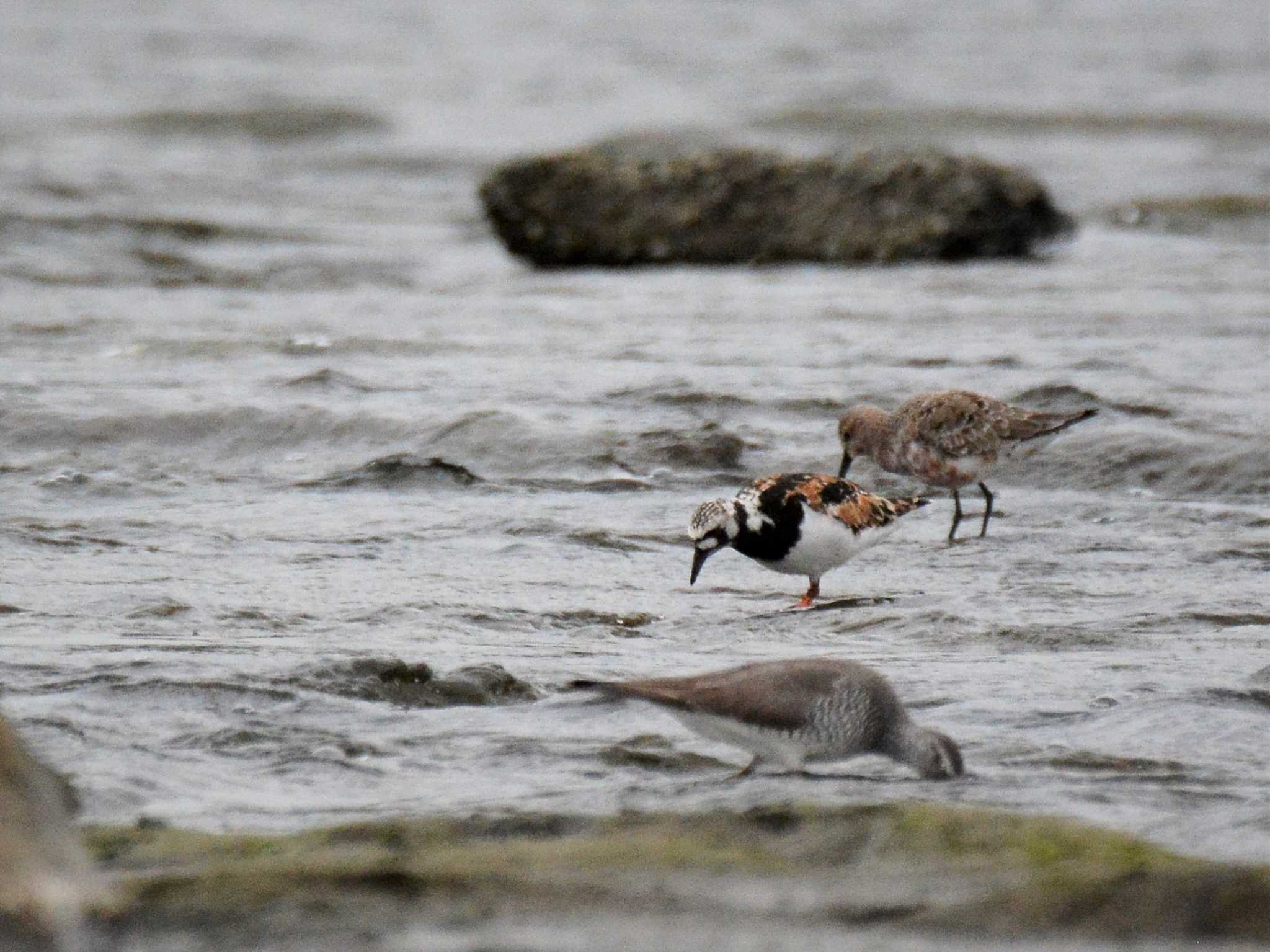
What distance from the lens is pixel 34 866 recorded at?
3373mm

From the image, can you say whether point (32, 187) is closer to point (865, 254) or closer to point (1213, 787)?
point (865, 254)

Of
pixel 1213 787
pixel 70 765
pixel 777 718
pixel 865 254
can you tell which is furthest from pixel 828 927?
pixel 865 254

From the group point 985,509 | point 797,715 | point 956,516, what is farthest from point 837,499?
point 797,715

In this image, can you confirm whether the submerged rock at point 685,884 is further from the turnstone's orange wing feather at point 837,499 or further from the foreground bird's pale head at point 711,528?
the turnstone's orange wing feather at point 837,499

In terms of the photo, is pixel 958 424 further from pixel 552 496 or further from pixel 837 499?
pixel 552 496

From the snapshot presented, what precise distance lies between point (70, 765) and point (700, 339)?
774 centimetres

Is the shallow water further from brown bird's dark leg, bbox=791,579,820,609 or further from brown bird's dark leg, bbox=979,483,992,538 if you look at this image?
A: brown bird's dark leg, bbox=791,579,820,609

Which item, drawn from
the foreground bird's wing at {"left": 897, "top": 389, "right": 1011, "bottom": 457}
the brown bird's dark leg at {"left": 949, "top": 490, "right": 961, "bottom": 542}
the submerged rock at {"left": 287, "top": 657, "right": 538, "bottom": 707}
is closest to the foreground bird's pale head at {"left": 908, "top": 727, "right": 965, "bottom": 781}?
the submerged rock at {"left": 287, "top": 657, "right": 538, "bottom": 707}

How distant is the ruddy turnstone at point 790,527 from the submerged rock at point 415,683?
159 cm

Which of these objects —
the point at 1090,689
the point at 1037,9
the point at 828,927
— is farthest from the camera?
the point at 1037,9

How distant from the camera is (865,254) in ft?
49.7

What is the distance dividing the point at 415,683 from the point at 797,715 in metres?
1.37

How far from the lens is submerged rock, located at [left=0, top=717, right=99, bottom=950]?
3.23m

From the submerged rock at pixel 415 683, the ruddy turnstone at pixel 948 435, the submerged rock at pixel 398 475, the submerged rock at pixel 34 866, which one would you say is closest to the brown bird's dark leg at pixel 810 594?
the ruddy turnstone at pixel 948 435
